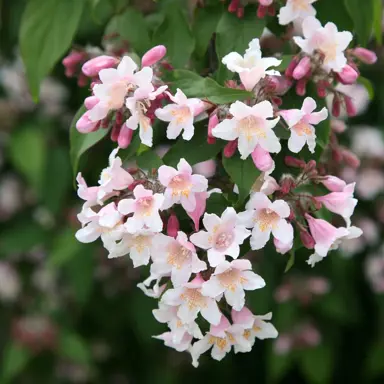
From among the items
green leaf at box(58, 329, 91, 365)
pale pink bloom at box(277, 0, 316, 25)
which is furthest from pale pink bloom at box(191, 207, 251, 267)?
green leaf at box(58, 329, 91, 365)

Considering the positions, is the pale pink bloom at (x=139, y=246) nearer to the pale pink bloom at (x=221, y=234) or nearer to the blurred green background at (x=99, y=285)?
the pale pink bloom at (x=221, y=234)

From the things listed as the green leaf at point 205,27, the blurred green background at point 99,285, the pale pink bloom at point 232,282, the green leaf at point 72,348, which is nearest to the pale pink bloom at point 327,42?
the green leaf at point 205,27

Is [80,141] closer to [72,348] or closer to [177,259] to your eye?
[177,259]

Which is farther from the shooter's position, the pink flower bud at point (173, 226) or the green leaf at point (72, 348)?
the green leaf at point (72, 348)

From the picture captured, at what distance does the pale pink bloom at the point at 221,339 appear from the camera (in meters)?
1.14

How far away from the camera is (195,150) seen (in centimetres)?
114

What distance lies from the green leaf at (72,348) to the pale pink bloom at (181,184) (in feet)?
5.13

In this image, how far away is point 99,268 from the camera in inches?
101

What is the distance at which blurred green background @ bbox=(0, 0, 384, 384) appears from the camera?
2375mm

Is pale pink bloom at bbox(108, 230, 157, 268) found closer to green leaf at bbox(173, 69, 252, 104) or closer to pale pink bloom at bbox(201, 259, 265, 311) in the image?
pale pink bloom at bbox(201, 259, 265, 311)

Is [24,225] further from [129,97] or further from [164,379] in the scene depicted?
[129,97]

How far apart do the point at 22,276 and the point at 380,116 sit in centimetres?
131

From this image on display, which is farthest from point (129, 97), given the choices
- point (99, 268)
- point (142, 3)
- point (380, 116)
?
point (380, 116)

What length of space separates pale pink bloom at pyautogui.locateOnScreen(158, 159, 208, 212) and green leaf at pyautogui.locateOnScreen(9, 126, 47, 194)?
1300 mm
